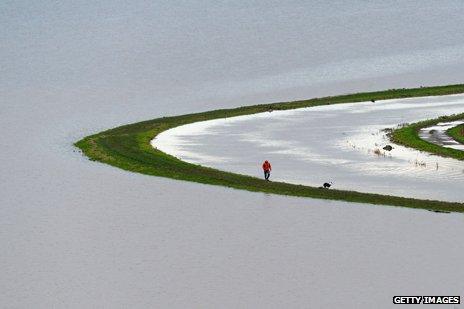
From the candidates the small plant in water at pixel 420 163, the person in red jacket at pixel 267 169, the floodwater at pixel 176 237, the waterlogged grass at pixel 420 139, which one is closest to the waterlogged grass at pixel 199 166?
Answer: the person in red jacket at pixel 267 169

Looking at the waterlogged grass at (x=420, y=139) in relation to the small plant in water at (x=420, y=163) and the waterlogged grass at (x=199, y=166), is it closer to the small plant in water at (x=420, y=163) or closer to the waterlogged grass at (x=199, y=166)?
the small plant in water at (x=420, y=163)

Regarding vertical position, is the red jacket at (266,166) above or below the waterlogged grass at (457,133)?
below

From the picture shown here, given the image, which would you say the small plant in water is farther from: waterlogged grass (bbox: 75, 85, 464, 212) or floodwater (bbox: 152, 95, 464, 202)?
waterlogged grass (bbox: 75, 85, 464, 212)

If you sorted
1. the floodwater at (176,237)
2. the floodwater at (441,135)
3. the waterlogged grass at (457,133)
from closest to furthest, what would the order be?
the floodwater at (176,237) → the floodwater at (441,135) → the waterlogged grass at (457,133)

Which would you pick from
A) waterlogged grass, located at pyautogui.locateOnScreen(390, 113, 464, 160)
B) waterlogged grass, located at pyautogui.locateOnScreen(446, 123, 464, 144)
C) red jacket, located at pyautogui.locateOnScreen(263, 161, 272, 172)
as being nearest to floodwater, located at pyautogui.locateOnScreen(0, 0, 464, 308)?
red jacket, located at pyautogui.locateOnScreen(263, 161, 272, 172)

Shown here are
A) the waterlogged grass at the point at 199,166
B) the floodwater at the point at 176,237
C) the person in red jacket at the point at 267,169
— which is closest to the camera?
the floodwater at the point at 176,237

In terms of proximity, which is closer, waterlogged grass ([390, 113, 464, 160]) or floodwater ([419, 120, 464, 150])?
waterlogged grass ([390, 113, 464, 160])
